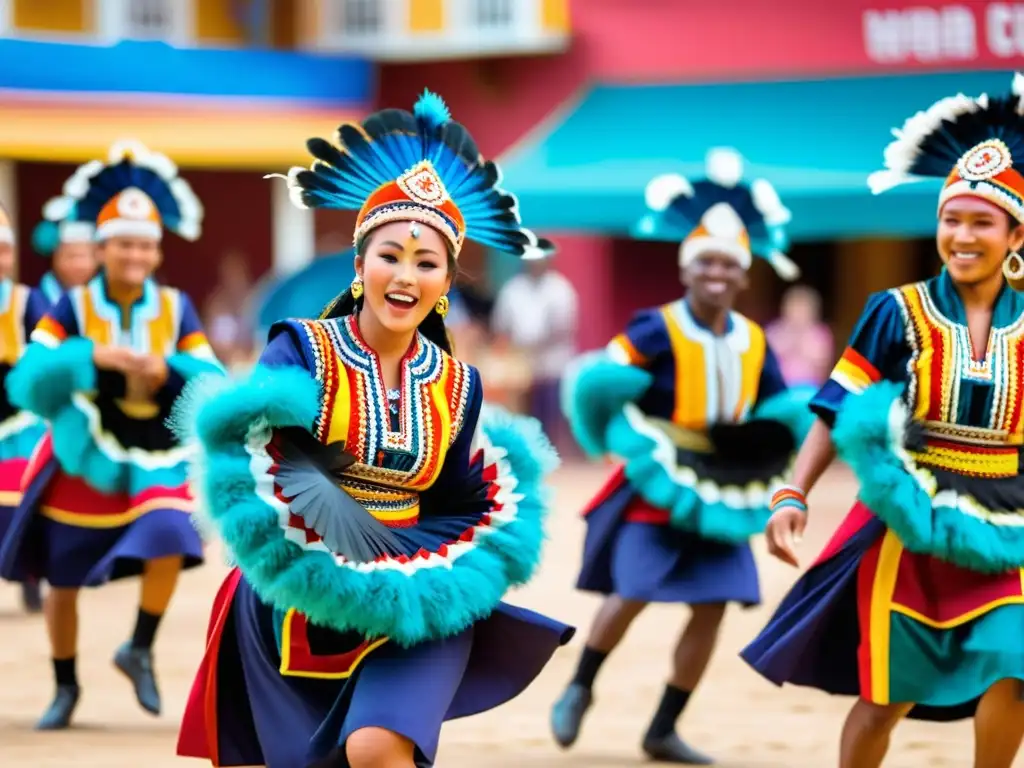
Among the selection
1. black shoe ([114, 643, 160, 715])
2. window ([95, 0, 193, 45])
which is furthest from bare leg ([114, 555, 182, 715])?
window ([95, 0, 193, 45])

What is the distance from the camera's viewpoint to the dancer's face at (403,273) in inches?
192

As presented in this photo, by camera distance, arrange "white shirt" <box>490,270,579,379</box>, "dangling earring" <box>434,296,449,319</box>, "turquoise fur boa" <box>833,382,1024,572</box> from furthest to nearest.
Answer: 1. "white shirt" <box>490,270,579,379</box>
2. "turquoise fur boa" <box>833,382,1024,572</box>
3. "dangling earring" <box>434,296,449,319</box>

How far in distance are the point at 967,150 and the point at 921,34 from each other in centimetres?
1446

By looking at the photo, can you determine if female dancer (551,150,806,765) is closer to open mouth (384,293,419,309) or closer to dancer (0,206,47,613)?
open mouth (384,293,419,309)

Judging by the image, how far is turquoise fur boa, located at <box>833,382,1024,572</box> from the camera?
A: 540cm

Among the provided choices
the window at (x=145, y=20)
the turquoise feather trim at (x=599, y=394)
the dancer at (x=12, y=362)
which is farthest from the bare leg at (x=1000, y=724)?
the window at (x=145, y=20)

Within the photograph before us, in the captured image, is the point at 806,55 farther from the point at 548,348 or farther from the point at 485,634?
the point at 485,634

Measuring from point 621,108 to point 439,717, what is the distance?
16971mm

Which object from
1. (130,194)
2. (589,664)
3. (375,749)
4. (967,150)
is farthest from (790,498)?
(130,194)

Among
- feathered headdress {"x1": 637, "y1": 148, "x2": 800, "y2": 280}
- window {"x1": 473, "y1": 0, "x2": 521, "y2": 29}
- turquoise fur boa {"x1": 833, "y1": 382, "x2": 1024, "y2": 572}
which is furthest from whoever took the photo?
window {"x1": 473, "y1": 0, "x2": 521, "y2": 29}

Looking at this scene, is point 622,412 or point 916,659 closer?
point 916,659

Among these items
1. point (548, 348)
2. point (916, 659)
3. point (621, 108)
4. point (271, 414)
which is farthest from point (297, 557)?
point (621, 108)

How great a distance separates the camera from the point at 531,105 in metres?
22.8

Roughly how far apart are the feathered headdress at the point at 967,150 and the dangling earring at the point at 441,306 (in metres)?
1.39
